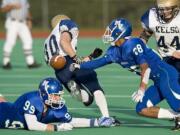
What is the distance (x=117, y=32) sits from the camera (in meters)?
9.51

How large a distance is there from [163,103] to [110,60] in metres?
2.82

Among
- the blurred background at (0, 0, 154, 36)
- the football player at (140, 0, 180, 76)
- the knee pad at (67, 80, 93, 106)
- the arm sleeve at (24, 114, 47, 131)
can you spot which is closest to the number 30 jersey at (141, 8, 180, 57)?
the football player at (140, 0, 180, 76)

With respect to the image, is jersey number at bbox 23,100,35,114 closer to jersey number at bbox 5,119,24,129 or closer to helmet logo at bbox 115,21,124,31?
jersey number at bbox 5,119,24,129

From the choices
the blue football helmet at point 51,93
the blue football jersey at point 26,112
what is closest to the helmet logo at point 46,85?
the blue football helmet at point 51,93

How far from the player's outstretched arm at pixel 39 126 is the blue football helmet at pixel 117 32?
1.10 metres

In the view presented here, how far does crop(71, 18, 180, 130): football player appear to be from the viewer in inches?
368

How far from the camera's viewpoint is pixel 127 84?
573 inches

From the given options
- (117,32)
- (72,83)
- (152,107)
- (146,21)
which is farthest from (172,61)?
(72,83)

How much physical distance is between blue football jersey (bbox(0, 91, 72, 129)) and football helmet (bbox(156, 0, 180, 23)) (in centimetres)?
166

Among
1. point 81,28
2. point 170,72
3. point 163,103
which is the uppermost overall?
point 170,72

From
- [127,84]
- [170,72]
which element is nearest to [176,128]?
[170,72]

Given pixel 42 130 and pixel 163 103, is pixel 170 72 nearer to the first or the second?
pixel 42 130

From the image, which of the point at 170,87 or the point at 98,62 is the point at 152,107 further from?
the point at 98,62

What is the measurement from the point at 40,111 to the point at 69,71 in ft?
3.73
